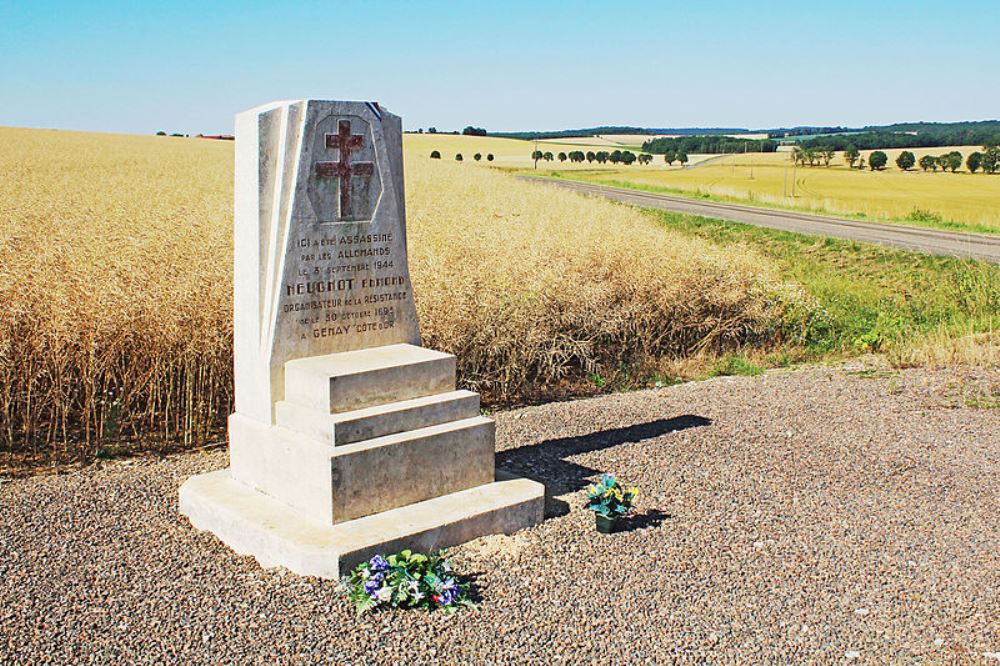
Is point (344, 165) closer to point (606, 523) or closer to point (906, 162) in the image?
point (606, 523)

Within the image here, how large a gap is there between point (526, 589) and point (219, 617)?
1.48 metres

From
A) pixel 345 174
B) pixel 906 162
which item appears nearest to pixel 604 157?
pixel 906 162

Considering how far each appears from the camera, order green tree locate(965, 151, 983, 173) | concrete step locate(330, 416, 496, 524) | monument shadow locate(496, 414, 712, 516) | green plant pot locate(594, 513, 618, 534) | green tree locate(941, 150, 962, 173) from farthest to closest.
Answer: green tree locate(941, 150, 962, 173)
green tree locate(965, 151, 983, 173)
monument shadow locate(496, 414, 712, 516)
green plant pot locate(594, 513, 618, 534)
concrete step locate(330, 416, 496, 524)

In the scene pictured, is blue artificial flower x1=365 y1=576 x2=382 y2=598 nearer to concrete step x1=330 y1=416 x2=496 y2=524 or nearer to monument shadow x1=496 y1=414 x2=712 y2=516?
concrete step x1=330 y1=416 x2=496 y2=524

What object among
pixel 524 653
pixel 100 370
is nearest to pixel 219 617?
pixel 524 653

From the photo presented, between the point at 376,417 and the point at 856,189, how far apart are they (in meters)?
52.8

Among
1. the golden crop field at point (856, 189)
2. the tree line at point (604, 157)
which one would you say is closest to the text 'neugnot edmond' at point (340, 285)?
the golden crop field at point (856, 189)

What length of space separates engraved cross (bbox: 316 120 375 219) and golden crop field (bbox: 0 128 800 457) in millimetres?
2517

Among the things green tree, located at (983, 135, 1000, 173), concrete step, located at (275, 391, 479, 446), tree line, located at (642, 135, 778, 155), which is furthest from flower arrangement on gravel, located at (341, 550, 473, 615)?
tree line, located at (642, 135, 778, 155)

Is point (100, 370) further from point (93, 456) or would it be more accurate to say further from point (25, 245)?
point (25, 245)

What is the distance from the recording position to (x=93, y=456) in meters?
6.98

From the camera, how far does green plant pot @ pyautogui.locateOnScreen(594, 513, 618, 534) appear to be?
215 inches

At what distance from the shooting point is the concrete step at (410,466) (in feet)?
17.1

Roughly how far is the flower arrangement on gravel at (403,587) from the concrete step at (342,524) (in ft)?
0.74
